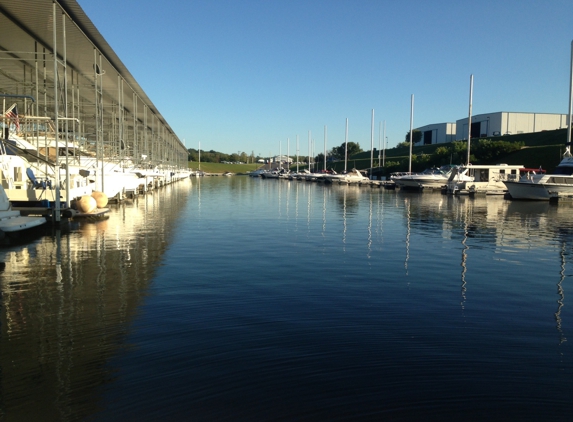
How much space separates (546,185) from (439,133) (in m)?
106

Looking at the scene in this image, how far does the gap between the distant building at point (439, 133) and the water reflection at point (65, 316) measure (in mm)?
131229

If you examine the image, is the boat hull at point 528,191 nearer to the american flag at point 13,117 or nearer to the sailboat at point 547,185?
the sailboat at point 547,185

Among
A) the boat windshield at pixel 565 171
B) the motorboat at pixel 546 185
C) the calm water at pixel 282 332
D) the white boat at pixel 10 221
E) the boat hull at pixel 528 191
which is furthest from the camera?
the boat windshield at pixel 565 171

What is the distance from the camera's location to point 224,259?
537 inches

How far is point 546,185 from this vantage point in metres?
40.2

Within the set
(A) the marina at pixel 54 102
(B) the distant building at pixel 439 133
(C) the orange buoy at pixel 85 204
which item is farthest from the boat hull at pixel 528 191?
(B) the distant building at pixel 439 133

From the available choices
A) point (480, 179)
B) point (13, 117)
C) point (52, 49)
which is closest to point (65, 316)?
point (13, 117)

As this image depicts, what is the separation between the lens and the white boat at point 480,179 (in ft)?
164

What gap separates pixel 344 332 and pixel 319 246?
28.0 feet

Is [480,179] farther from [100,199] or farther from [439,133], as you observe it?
[439,133]

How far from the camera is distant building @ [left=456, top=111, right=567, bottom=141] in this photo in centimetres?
11812

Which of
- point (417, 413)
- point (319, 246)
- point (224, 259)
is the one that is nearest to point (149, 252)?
point (224, 259)

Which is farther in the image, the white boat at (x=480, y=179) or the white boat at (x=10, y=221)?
the white boat at (x=480, y=179)

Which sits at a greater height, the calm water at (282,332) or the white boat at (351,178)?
the white boat at (351,178)
